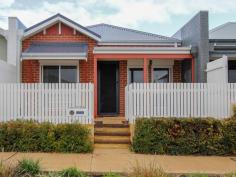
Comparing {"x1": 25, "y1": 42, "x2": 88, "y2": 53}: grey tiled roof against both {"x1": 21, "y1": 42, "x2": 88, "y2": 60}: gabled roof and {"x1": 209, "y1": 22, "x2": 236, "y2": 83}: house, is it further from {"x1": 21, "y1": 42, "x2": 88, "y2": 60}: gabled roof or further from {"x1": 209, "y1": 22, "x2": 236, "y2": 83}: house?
{"x1": 209, "y1": 22, "x2": 236, "y2": 83}: house

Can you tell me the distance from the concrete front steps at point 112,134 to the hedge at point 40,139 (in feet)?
3.59

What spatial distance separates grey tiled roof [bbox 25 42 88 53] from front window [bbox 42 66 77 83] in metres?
0.99

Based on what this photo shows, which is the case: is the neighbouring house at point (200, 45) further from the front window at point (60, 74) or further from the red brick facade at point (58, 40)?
the front window at point (60, 74)

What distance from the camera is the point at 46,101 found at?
11.2 m

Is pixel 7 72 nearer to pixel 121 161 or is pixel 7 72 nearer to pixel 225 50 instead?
pixel 121 161

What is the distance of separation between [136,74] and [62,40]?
12.9ft

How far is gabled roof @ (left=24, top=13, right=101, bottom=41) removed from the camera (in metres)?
15.4

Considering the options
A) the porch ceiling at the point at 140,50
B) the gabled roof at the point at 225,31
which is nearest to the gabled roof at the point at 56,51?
the porch ceiling at the point at 140,50

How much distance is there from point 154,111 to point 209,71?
3598mm

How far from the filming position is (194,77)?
48.2ft

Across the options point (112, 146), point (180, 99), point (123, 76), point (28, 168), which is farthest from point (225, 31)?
point (28, 168)

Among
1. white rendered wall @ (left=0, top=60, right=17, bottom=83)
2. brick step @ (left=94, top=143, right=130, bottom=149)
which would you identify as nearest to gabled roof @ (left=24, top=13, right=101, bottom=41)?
white rendered wall @ (left=0, top=60, right=17, bottom=83)

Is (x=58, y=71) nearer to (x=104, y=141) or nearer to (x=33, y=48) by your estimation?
(x=33, y=48)

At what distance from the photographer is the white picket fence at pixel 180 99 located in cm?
1134
